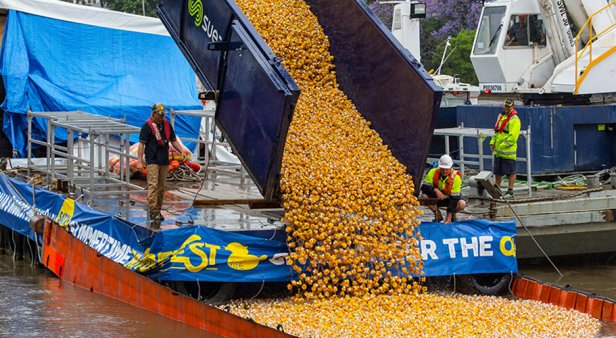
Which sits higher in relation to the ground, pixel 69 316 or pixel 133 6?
pixel 133 6

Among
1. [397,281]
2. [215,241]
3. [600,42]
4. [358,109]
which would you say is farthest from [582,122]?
[215,241]

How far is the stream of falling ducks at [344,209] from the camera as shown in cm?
1147

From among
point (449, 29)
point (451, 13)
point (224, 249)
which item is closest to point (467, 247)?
point (224, 249)

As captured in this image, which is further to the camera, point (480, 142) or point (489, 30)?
point (489, 30)

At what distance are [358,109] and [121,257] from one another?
3.37 m

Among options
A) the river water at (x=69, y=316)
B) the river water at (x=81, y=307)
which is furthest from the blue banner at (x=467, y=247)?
the river water at (x=69, y=316)

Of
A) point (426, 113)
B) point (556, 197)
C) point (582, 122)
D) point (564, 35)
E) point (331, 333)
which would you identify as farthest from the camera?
point (564, 35)

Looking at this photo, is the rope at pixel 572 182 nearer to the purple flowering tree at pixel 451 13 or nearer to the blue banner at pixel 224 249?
the blue banner at pixel 224 249

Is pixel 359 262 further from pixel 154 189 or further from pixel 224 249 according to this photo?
pixel 154 189

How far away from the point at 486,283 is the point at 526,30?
7.99 meters

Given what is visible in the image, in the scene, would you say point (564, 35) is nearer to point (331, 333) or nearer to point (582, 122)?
point (582, 122)

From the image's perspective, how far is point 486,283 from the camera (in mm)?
13016

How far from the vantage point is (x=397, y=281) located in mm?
11750

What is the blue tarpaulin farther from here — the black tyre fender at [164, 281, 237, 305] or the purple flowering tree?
the purple flowering tree
